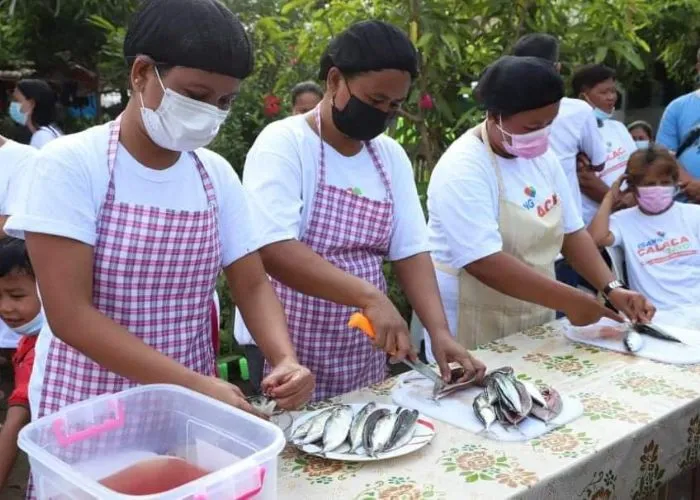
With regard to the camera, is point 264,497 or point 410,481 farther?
point 410,481

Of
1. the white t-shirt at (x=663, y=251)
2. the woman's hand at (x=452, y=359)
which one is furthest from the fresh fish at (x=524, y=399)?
the white t-shirt at (x=663, y=251)

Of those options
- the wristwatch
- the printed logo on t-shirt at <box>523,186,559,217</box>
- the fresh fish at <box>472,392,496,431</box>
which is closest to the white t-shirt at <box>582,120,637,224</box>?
the wristwatch

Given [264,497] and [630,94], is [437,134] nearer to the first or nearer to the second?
[264,497]

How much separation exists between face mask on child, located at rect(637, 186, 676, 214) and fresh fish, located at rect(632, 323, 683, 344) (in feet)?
4.34

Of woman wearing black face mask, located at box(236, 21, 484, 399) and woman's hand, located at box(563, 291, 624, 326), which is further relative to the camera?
woman's hand, located at box(563, 291, 624, 326)

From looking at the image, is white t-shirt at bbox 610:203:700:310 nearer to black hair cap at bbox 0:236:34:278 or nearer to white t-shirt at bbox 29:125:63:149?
black hair cap at bbox 0:236:34:278

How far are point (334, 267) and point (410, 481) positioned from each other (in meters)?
0.70

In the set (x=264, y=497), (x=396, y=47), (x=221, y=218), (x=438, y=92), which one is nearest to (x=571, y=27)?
(x=438, y=92)

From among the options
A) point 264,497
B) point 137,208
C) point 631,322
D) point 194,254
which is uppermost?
point 137,208

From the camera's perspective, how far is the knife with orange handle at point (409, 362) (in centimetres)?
205

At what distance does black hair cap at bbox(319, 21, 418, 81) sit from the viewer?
220cm

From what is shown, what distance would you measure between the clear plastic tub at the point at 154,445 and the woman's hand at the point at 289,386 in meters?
0.21

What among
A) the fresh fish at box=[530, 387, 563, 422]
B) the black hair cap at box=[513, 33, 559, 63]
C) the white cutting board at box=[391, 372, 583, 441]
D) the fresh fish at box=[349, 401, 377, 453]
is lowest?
the white cutting board at box=[391, 372, 583, 441]

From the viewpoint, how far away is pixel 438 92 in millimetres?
5535
